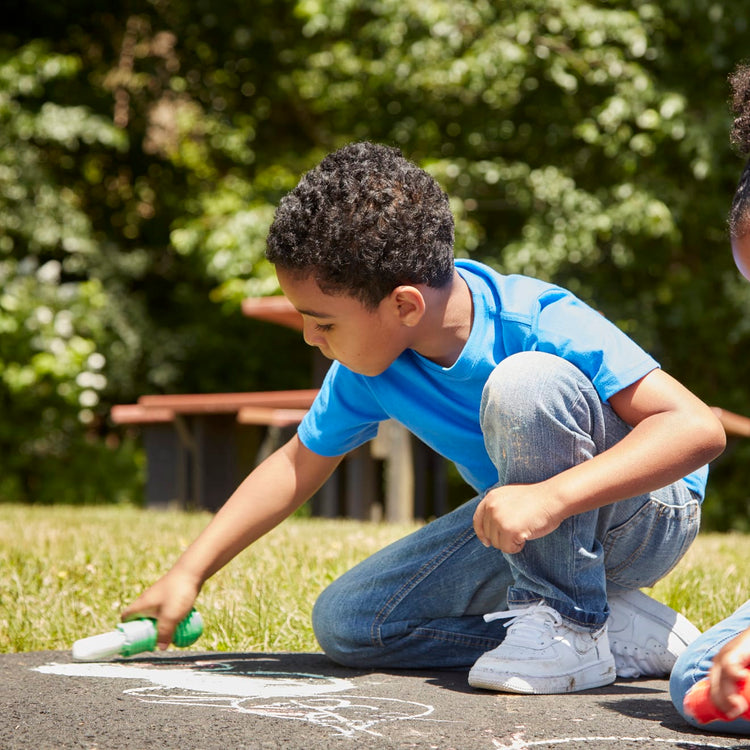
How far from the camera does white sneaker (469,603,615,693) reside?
1.79m

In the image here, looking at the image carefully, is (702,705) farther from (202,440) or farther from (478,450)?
(202,440)

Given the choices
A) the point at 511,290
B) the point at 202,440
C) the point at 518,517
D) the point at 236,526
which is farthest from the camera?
the point at 202,440

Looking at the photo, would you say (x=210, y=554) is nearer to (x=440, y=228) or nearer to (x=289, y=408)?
(x=440, y=228)

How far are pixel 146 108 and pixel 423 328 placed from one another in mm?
9394

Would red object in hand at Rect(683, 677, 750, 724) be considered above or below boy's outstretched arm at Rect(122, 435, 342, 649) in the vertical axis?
below

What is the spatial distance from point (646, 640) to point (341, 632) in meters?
0.60

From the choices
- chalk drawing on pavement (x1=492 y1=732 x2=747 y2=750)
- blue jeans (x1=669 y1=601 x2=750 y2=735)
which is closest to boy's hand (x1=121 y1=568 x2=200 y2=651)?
chalk drawing on pavement (x1=492 y1=732 x2=747 y2=750)

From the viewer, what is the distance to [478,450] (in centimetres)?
208

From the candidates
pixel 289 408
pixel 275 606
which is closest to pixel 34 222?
pixel 289 408

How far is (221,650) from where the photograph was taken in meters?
2.39

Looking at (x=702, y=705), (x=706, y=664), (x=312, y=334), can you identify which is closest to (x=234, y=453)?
(x=312, y=334)

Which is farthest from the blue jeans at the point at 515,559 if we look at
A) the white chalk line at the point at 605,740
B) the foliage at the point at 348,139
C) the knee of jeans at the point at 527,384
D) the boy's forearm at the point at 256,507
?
the foliage at the point at 348,139

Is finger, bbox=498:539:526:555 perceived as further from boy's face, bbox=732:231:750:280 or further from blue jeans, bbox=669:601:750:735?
boy's face, bbox=732:231:750:280

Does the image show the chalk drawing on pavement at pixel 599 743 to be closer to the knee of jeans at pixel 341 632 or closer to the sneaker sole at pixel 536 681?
the sneaker sole at pixel 536 681
